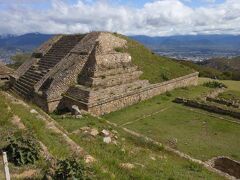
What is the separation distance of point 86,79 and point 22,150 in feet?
35.6

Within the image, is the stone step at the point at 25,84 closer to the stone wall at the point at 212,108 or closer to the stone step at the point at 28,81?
the stone step at the point at 28,81

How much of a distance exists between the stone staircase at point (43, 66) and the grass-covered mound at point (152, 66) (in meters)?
4.03

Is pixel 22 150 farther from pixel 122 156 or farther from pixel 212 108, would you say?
pixel 212 108

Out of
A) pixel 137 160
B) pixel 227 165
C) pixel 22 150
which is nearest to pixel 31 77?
pixel 137 160

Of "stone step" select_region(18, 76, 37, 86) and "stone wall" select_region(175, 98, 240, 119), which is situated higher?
"stone step" select_region(18, 76, 37, 86)

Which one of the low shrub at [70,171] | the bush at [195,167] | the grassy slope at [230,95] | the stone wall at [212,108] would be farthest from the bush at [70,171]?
the grassy slope at [230,95]

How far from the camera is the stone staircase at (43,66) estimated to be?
19.0 metres

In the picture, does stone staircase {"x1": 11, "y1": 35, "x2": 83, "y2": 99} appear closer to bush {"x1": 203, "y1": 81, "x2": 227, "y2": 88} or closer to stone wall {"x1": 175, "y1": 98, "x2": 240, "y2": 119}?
stone wall {"x1": 175, "y1": 98, "x2": 240, "y2": 119}

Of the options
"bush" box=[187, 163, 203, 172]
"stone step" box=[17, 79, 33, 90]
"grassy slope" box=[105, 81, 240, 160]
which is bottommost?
Result: "grassy slope" box=[105, 81, 240, 160]

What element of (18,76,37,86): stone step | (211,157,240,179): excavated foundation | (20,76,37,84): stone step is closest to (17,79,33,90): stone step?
(18,76,37,86): stone step

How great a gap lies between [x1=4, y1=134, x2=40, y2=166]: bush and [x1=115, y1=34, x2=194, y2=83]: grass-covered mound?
44.5 ft

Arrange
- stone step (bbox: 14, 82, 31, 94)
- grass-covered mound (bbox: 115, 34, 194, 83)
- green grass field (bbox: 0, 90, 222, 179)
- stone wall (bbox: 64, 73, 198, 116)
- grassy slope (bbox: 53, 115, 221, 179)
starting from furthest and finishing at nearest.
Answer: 1. grass-covered mound (bbox: 115, 34, 194, 83)
2. stone step (bbox: 14, 82, 31, 94)
3. stone wall (bbox: 64, 73, 198, 116)
4. grassy slope (bbox: 53, 115, 221, 179)
5. green grass field (bbox: 0, 90, 222, 179)

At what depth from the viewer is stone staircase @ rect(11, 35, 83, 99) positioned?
62.4 feet

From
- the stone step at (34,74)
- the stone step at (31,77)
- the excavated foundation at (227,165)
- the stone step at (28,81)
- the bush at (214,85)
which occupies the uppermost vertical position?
the stone step at (34,74)
